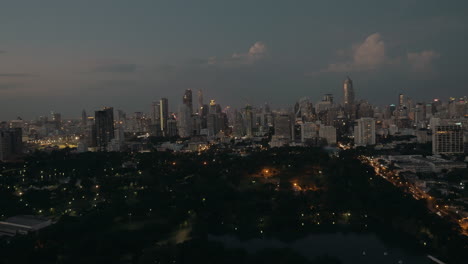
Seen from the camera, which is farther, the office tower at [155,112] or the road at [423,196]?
the office tower at [155,112]

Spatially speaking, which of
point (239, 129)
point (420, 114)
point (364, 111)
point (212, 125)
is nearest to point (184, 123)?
point (212, 125)

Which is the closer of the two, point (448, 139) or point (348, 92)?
point (448, 139)

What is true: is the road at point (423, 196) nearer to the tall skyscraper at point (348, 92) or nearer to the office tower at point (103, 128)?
the office tower at point (103, 128)

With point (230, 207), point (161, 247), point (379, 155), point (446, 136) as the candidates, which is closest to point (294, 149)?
point (379, 155)

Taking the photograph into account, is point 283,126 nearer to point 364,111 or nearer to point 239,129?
point 239,129

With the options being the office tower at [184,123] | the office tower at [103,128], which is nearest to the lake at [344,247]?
the office tower at [103,128]

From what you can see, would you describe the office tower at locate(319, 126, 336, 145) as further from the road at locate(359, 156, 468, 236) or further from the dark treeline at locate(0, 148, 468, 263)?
the dark treeline at locate(0, 148, 468, 263)

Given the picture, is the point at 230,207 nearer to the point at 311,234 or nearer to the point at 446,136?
the point at 311,234

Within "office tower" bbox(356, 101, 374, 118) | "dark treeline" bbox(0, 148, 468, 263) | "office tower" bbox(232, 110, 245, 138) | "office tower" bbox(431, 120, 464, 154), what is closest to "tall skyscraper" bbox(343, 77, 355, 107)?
"office tower" bbox(356, 101, 374, 118)
